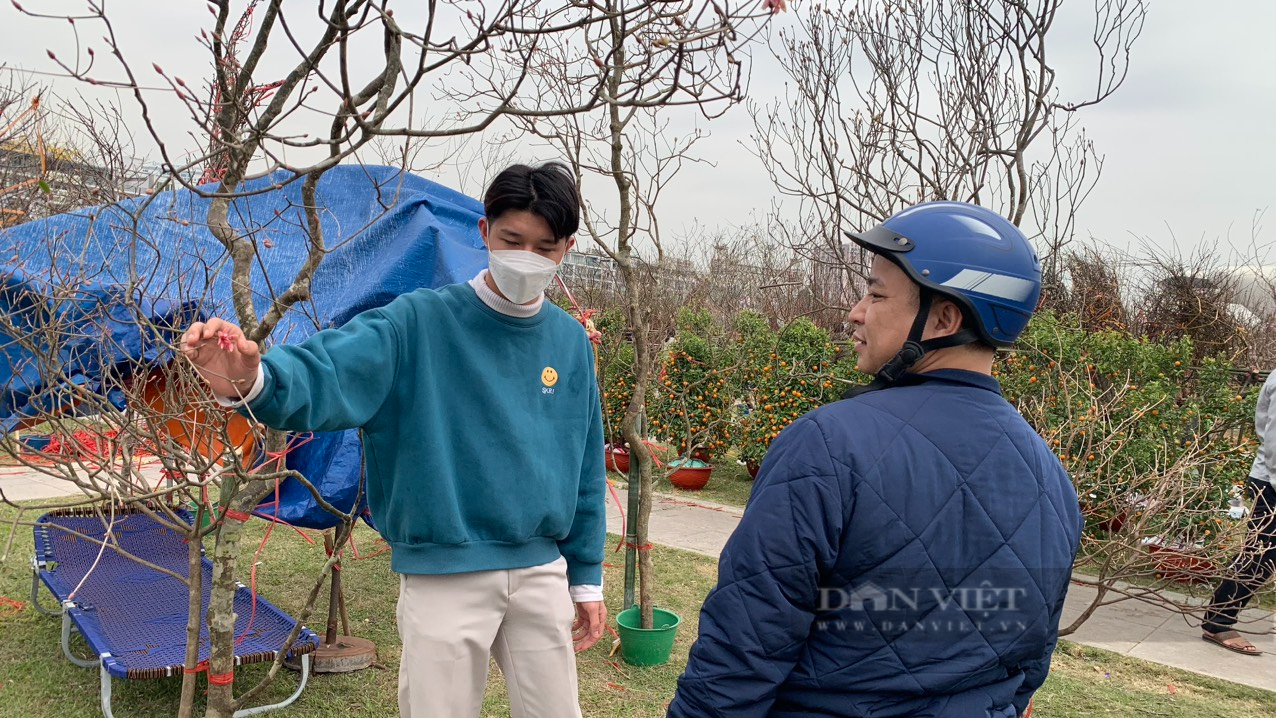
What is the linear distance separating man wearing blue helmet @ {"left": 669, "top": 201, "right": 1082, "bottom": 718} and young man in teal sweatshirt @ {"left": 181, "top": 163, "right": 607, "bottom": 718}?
34.3 inches

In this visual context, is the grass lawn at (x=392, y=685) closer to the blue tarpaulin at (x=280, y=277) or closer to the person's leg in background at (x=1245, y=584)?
the person's leg in background at (x=1245, y=584)

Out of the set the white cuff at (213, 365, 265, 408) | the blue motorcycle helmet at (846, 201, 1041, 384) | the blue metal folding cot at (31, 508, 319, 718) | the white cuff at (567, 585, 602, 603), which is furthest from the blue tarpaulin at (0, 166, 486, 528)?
the blue motorcycle helmet at (846, 201, 1041, 384)

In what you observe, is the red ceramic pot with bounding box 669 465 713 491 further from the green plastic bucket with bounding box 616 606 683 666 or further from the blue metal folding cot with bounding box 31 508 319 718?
the blue metal folding cot with bounding box 31 508 319 718

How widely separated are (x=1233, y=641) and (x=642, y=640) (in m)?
3.37

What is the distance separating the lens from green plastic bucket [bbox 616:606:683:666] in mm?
4613

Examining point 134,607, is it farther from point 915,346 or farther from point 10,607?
point 915,346

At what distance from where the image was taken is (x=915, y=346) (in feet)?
4.91

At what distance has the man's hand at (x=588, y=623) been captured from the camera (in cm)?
250

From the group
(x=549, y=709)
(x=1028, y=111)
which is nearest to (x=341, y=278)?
(x=549, y=709)

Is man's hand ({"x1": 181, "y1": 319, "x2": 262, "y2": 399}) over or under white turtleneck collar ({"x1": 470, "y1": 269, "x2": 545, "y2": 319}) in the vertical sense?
under

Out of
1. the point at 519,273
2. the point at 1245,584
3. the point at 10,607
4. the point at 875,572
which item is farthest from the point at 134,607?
the point at 1245,584

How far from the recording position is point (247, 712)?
Result: 3.83m

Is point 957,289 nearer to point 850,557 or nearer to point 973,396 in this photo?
point 973,396

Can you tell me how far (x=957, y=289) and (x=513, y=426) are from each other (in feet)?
3.62
